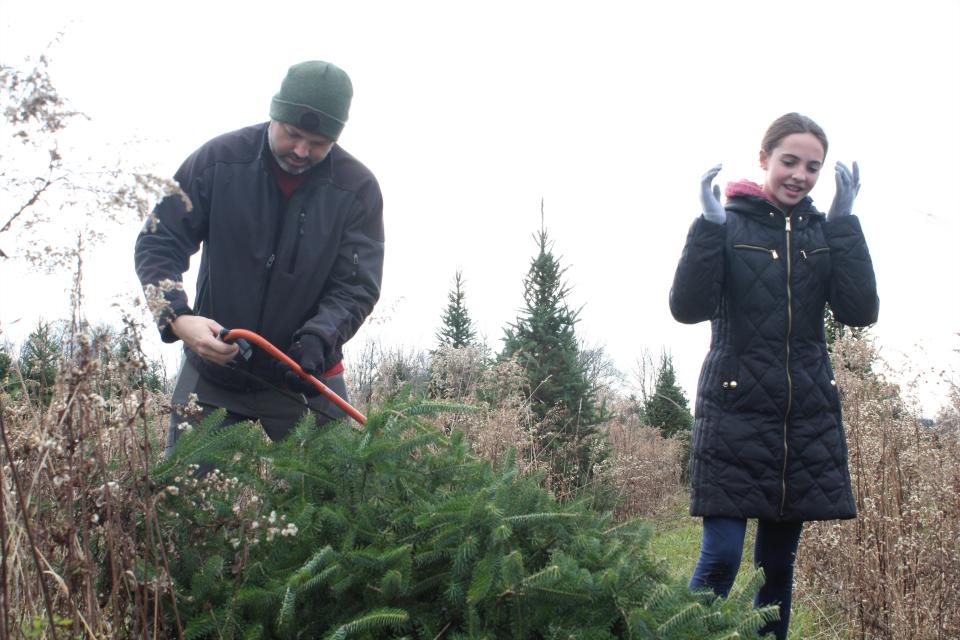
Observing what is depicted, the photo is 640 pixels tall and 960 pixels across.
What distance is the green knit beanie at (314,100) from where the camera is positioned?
9.45ft

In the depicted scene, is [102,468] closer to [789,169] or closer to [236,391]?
[236,391]

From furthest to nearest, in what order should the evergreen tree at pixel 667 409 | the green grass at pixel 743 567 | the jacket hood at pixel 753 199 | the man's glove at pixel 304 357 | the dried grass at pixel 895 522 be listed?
the evergreen tree at pixel 667 409
the green grass at pixel 743 567
the dried grass at pixel 895 522
the jacket hood at pixel 753 199
the man's glove at pixel 304 357

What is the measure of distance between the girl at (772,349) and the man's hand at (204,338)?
5.41ft

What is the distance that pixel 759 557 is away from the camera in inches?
126

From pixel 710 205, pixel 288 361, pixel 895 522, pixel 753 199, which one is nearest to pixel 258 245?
pixel 288 361

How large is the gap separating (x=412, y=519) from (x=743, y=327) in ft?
5.50

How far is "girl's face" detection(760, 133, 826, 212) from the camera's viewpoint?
3.14 m

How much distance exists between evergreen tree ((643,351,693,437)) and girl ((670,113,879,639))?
13310 millimetres

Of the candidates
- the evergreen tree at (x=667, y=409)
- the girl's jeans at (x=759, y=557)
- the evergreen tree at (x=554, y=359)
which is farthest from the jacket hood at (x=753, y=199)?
the evergreen tree at (x=667, y=409)

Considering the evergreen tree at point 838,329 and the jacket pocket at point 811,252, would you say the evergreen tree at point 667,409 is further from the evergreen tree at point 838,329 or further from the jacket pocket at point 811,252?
the jacket pocket at point 811,252

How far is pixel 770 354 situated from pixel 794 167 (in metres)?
0.73

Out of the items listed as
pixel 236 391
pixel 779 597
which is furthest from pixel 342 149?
pixel 779 597

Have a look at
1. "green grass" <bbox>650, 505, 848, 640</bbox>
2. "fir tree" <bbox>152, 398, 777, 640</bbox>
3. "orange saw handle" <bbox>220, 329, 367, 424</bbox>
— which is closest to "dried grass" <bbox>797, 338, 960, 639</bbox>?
"green grass" <bbox>650, 505, 848, 640</bbox>

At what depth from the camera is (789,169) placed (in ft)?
10.4
